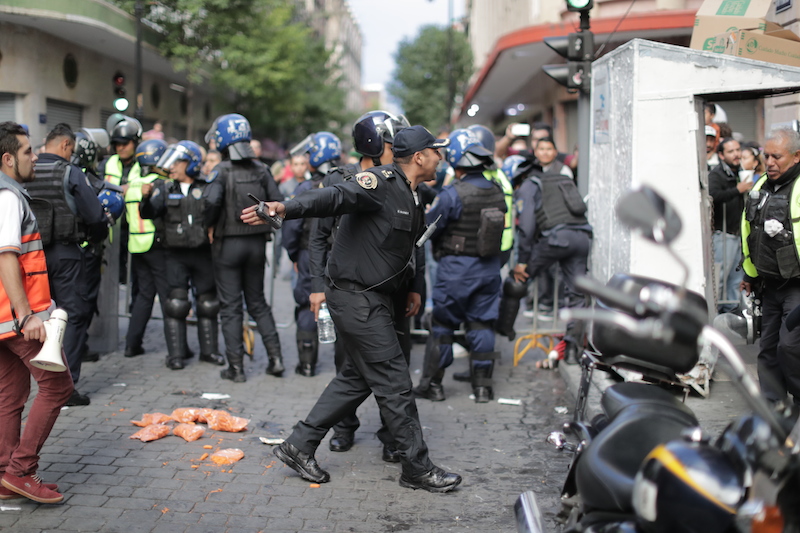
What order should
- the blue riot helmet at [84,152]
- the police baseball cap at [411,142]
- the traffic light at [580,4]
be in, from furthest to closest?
the traffic light at [580,4], the blue riot helmet at [84,152], the police baseball cap at [411,142]

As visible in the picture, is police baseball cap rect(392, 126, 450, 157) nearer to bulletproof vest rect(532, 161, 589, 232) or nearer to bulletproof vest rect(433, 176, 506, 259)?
bulletproof vest rect(433, 176, 506, 259)

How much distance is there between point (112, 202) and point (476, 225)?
3.25 m

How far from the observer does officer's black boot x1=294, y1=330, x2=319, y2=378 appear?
738 centimetres

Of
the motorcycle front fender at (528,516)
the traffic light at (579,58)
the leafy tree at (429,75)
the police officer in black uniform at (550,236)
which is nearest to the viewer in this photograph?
the motorcycle front fender at (528,516)

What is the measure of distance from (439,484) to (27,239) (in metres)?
2.69

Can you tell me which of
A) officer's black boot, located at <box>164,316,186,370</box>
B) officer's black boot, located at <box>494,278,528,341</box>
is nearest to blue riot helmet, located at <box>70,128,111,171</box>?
officer's black boot, located at <box>164,316,186,370</box>

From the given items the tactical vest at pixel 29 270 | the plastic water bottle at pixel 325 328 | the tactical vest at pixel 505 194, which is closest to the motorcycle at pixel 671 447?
the plastic water bottle at pixel 325 328

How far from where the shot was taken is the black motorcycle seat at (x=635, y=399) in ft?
9.46

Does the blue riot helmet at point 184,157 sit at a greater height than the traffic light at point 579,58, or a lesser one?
lesser

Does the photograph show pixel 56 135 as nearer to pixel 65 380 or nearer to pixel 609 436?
pixel 65 380

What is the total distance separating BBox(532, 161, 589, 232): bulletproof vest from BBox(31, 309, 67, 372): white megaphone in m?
4.60

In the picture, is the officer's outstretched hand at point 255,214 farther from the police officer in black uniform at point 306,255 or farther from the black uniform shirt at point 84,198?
the police officer in black uniform at point 306,255

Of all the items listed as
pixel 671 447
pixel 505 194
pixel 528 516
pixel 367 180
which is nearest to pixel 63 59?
pixel 505 194

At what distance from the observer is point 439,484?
4695 millimetres
